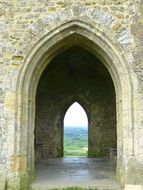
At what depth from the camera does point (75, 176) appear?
26.1ft

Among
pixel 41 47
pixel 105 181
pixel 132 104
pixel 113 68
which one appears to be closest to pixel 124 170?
pixel 105 181

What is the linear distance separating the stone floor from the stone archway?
0.30 meters

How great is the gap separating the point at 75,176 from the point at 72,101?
5.10m

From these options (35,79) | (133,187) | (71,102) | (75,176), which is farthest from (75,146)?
(133,187)

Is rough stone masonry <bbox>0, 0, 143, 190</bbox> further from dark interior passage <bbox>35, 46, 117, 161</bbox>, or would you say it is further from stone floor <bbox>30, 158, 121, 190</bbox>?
dark interior passage <bbox>35, 46, 117, 161</bbox>

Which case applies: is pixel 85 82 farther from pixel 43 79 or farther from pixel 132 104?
pixel 132 104

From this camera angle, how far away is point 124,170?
22.2ft

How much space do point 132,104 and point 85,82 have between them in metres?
5.95

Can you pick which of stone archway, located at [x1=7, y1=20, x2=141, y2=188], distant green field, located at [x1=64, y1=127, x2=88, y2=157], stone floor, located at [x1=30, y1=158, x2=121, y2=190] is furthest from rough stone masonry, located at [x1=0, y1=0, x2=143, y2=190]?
distant green field, located at [x1=64, y1=127, x2=88, y2=157]

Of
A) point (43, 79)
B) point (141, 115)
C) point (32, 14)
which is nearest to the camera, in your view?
point (141, 115)

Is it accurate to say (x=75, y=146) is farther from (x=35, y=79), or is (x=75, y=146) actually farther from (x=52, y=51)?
(x=52, y=51)

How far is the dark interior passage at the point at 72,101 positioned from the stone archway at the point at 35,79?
4.92 meters

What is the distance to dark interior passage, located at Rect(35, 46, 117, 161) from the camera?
12.4 meters

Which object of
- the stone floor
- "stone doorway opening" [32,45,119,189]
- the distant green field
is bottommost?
the distant green field
